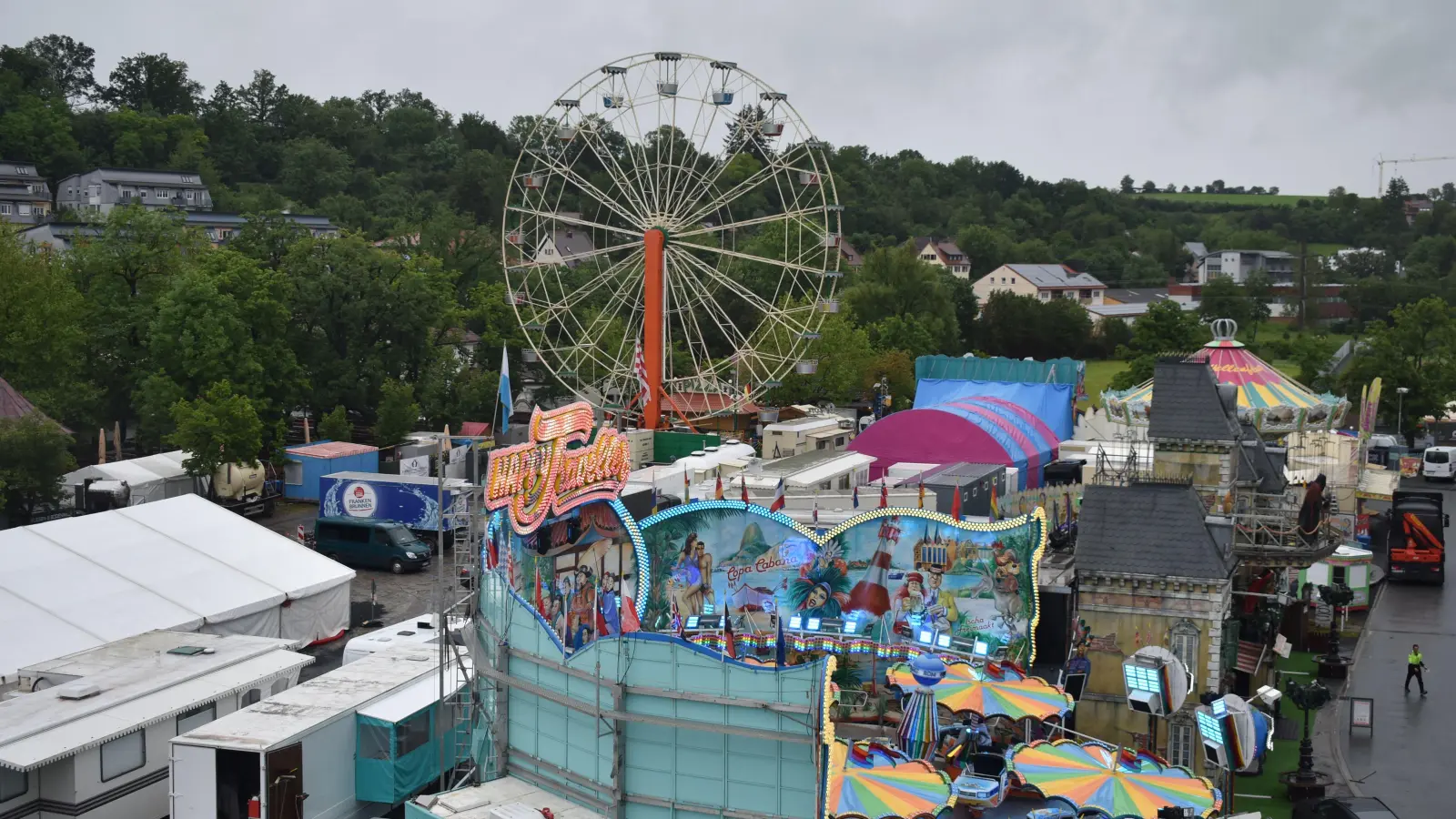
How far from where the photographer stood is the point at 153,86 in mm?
141500

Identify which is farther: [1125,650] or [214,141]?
[214,141]

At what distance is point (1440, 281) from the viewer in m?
145

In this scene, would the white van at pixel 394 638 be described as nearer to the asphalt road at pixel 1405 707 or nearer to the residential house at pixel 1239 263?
the asphalt road at pixel 1405 707

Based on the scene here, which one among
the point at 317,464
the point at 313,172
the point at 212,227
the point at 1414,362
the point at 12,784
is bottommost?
the point at 12,784

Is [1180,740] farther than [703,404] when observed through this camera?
No

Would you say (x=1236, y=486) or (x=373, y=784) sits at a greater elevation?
(x=1236, y=486)

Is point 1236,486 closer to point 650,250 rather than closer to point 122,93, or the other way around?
point 650,250

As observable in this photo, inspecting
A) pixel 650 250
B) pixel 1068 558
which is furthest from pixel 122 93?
pixel 1068 558

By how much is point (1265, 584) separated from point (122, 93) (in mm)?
135021

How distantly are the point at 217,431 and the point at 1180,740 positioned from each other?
33765 mm

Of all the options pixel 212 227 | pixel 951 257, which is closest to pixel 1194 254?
pixel 951 257

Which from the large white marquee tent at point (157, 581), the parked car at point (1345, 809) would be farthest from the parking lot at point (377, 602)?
the parked car at point (1345, 809)

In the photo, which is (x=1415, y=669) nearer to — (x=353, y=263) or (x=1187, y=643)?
(x=1187, y=643)

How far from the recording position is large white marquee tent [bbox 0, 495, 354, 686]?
95.4ft
